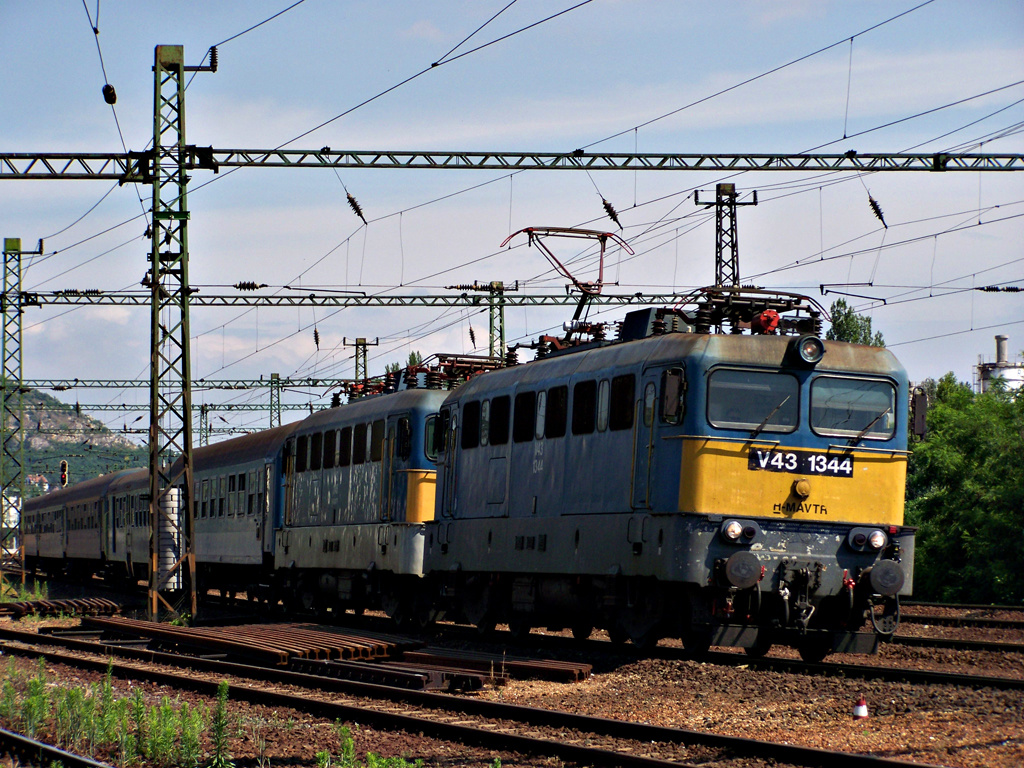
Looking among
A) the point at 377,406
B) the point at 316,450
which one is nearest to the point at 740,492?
the point at 377,406

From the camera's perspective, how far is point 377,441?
23.0 m

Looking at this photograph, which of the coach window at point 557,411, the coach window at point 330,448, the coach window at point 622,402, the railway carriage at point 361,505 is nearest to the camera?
the coach window at point 622,402

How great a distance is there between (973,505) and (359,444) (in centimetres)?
1734

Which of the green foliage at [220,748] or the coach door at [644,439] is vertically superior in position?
the coach door at [644,439]

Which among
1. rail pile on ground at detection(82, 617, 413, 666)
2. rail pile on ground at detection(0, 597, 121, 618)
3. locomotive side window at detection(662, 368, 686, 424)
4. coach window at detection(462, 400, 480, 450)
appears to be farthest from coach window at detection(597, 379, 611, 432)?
rail pile on ground at detection(0, 597, 121, 618)

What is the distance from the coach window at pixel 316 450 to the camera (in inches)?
1031

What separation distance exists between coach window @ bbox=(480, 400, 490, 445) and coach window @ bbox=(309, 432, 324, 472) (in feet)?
24.6

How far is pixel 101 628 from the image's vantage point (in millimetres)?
23672

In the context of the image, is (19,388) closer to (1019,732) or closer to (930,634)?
(930,634)

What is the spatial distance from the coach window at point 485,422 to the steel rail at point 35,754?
8.85 m

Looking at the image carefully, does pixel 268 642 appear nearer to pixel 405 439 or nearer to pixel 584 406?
pixel 405 439

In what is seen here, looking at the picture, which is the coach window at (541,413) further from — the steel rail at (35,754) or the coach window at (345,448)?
the steel rail at (35,754)

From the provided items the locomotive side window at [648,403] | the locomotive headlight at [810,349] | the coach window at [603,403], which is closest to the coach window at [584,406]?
the coach window at [603,403]

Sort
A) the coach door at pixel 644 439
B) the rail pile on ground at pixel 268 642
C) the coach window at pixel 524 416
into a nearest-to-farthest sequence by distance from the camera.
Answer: the coach door at pixel 644 439, the rail pile on ground at pixel 268 642, the coach window at pixel 524 416
